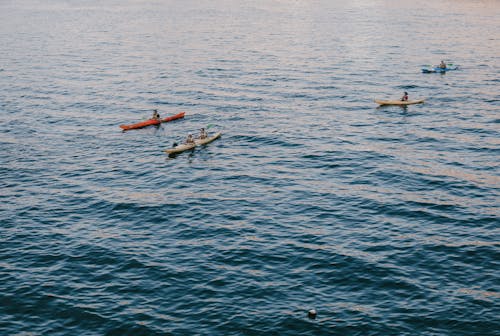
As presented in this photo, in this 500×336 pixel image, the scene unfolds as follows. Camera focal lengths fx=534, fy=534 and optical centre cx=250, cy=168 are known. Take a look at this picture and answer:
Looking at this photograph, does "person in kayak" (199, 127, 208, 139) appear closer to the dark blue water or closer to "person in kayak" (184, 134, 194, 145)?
"person in kayak" (184, 134, 194, 145)

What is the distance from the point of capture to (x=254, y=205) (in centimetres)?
4797

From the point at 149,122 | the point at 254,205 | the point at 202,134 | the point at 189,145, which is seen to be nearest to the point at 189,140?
the point at 189,145

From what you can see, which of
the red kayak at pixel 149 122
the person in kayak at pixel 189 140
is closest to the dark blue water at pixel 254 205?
the red kayak at pixel 149 122

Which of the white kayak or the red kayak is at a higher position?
the red kayak

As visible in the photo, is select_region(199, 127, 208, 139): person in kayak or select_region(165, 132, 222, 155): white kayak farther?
select_region(199, 127, 208, 139): person in kayak

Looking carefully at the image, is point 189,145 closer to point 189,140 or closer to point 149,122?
point 189,140

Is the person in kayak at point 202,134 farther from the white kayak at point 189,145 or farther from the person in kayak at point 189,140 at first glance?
the person in kayak at point 189,140

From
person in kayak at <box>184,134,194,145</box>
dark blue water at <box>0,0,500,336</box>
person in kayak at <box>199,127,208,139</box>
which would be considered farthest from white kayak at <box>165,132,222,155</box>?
A: dark blue water at <box>0,0,500,336</box>

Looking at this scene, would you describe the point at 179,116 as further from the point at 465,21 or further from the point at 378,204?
the point at 465,21

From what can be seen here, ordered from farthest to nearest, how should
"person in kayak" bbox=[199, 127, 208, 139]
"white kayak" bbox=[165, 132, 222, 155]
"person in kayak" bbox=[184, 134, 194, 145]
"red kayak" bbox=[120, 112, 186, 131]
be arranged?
"red kayak" bbox=[120, 112, 186, 131]
"person in kayak" bbox=[199, 127, 208, 139]
"person in kayak" bbox=[184, 134, 194, 145]
"white kayak" bbox=[165, 132, 222, 155]

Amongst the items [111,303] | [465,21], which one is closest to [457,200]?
[111,303]

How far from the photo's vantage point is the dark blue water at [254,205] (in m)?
33.1

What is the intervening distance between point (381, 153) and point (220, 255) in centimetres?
2749

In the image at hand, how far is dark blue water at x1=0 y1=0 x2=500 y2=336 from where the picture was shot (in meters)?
33.1
